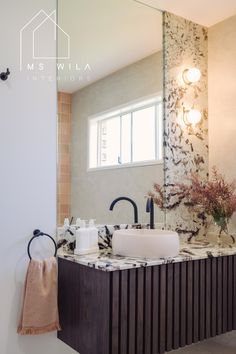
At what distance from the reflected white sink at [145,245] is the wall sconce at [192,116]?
46.8 inches

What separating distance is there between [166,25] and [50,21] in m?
1.05

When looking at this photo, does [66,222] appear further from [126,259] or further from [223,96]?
[223,96]

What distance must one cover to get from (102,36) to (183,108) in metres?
0.89

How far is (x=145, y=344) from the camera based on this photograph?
1920mm

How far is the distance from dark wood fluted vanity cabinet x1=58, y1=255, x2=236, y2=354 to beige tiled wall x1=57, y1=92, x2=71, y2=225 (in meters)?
0.34

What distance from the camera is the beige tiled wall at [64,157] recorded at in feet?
7.32

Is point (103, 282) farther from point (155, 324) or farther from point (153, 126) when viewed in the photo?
point (153, 126)

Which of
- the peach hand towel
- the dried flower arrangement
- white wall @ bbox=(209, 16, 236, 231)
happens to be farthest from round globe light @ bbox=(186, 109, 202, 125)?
Answer: the peach hand towel

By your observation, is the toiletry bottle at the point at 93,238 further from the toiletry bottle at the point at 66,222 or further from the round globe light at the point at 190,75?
the round globe light at the point at 190,75

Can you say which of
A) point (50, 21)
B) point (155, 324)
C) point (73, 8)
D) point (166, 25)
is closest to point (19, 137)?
point (50, 21)

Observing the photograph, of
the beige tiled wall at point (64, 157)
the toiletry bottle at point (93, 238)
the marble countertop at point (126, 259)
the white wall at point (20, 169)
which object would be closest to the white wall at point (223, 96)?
the marble countertop at point (126, 259)

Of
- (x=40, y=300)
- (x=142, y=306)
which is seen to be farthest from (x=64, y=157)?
(x=142, y=306)

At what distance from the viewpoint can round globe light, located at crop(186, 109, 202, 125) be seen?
2.92 metres

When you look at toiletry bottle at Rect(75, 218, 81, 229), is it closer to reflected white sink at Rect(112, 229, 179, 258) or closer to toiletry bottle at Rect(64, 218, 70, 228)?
toiletry bottle at Rect(64, 218, 70, 228)
